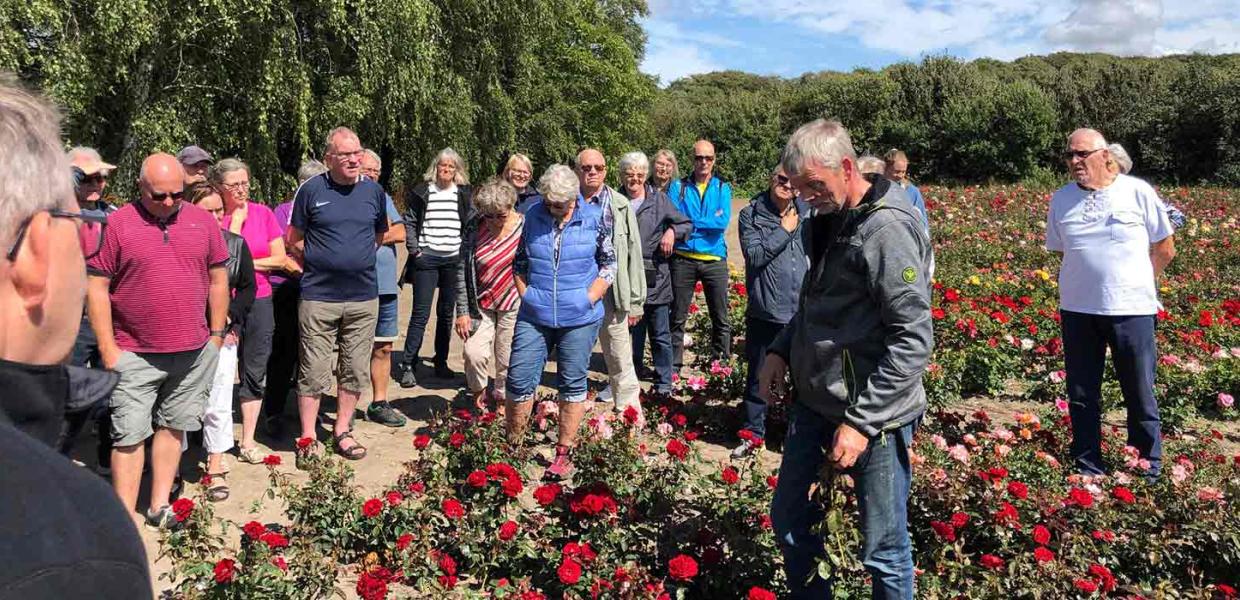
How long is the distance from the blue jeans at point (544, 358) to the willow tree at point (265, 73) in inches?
216

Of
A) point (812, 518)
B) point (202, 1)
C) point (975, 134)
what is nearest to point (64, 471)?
point (812, 518)

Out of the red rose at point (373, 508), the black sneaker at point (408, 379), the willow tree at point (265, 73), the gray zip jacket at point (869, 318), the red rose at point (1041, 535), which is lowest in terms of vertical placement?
the black sneaker at point (408, 379)

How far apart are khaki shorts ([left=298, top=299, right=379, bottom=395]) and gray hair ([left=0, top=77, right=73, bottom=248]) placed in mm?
3739

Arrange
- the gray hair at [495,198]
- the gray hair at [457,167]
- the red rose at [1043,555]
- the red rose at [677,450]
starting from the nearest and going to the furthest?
the red rose at [1043,555], the red rose at [677,450], the gray hair at [495,198], the gray hair at [457,167]

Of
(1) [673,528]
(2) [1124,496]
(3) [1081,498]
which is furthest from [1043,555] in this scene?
(1) [673,528]

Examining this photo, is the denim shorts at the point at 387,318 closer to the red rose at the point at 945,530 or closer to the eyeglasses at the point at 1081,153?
the red rose at the point at 945,530

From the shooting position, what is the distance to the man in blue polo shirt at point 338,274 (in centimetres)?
464

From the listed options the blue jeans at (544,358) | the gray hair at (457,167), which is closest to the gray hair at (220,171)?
the gray hair at (457,167)

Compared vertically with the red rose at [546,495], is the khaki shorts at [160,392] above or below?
above

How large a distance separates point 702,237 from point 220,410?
3482 mm

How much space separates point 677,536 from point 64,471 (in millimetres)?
2728

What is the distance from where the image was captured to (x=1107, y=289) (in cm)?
410

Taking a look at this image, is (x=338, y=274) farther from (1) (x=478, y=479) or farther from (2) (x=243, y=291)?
(1) (x=478, y=479)

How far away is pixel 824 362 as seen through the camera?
8.62 feet
